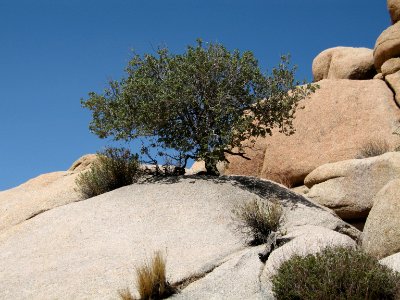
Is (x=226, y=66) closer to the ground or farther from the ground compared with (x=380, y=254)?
farther from the ground

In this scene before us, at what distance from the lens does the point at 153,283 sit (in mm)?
10617

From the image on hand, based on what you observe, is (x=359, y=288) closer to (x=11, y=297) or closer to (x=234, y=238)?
(x=234, y=238)

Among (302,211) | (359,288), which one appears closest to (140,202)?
(302,211)

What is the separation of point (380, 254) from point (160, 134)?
26.8 ft

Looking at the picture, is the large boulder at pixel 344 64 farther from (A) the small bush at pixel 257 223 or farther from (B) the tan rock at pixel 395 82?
(A) the small bush at pixel 257 223

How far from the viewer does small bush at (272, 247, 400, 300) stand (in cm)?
877

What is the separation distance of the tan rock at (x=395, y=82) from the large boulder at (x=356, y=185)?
6.35m

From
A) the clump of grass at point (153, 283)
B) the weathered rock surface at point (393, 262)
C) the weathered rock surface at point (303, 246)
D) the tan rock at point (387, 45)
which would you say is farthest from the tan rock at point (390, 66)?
the clump of grass at point (153, 283)

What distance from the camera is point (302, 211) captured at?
15195 mm

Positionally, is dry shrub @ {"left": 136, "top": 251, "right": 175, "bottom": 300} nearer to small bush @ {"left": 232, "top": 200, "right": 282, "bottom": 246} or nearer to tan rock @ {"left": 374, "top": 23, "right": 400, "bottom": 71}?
small bush @ {"left": 232, "top": 200, "right": 282, "bottom": 246}

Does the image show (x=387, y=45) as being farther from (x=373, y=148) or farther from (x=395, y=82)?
(x=373, y=148)

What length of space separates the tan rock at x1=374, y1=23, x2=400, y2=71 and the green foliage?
29.1 ft

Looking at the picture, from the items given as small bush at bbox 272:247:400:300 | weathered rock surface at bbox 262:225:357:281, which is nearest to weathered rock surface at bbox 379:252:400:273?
small bush at bbox 272:247:400:300

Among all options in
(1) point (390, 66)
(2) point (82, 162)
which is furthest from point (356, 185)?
(2) point (82, 162)
